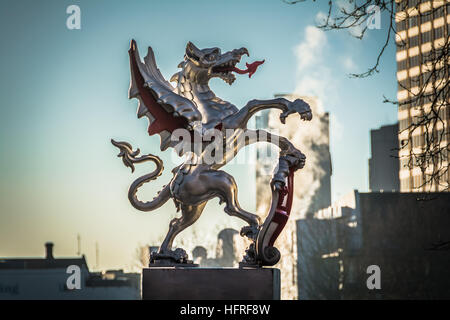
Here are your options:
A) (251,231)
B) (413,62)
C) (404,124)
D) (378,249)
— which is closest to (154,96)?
(251,231)

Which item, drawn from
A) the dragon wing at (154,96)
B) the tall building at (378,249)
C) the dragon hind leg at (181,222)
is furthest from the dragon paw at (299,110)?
the tall building at (378,249)

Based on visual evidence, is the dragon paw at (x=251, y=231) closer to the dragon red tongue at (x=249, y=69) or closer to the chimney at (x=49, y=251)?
the dragon red tongue at (x=249, y=69)

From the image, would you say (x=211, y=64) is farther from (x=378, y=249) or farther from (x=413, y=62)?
(x=413, y=62)

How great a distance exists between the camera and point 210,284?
11781mm

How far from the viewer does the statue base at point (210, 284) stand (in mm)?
11648

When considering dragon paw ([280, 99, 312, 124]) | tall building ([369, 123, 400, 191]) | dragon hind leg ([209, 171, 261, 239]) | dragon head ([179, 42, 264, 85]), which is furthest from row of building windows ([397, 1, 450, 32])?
tall building ([369, 123, 400, 191])

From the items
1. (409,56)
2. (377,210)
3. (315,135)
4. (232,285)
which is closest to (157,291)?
(232,285)

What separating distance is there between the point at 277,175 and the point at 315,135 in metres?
148

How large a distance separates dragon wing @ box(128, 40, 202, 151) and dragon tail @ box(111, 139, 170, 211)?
10.3 inches

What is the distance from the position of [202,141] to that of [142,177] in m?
1.01

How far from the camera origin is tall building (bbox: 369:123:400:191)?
130 meters

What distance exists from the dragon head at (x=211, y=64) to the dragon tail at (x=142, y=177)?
3.90 ft

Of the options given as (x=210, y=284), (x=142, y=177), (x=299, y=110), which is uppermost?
(x=299, y=110)

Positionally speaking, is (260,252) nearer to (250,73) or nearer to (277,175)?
(277,175)
